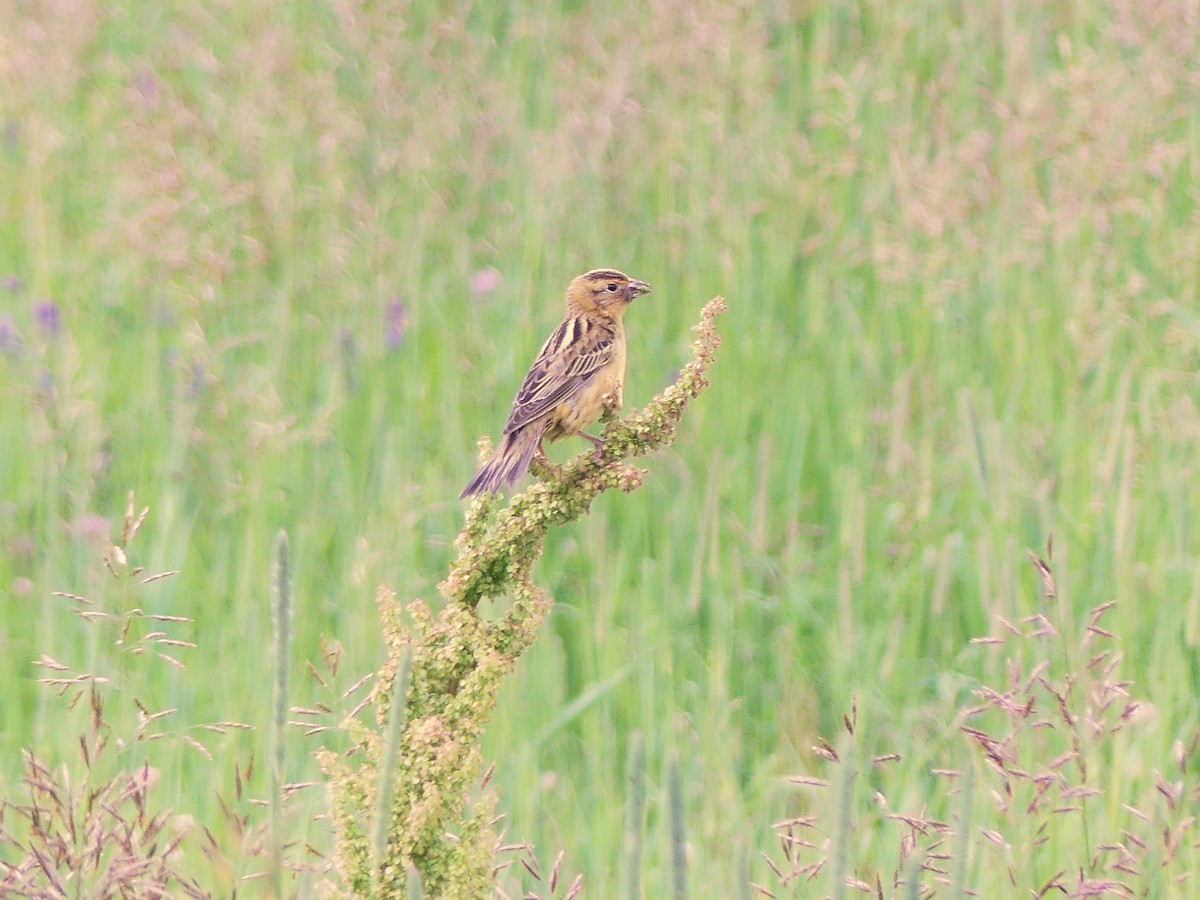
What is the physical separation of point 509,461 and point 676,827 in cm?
137

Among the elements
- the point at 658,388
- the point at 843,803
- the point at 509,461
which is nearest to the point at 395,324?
the point at 658,388

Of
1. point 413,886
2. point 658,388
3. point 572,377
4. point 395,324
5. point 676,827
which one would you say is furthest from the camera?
point 395,324

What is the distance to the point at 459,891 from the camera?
68.7 inches

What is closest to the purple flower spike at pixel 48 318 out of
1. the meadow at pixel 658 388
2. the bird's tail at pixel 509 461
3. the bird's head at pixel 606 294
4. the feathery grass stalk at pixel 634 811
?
the meadow at pixel 658 388

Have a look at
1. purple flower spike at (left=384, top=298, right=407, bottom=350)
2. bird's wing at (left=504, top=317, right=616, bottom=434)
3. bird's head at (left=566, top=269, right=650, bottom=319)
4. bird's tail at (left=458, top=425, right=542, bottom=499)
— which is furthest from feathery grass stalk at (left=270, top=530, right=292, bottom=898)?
purple flower spike at (left=384, top=298, right=407, bottom=350)

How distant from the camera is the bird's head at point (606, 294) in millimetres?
3264

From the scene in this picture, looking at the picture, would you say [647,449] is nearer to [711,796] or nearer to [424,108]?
[711,796]

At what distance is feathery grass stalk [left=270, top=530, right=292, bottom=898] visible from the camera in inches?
55.5

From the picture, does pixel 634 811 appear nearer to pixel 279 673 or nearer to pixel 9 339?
pixel 279 673

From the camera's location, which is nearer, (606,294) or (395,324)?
(606,294)

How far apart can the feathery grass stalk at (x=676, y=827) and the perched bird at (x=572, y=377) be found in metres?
1.08

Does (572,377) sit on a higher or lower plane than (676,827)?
higher

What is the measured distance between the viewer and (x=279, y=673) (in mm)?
1429

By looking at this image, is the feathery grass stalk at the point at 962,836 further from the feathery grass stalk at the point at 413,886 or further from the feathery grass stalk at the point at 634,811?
the feathery grass stalk at the point at 413,886
